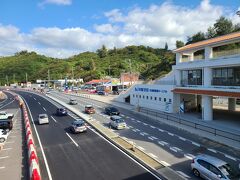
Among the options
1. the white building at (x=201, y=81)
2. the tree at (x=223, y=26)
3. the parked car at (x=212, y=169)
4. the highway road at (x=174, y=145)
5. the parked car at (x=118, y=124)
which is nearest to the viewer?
the parked car at (x=212, y=169)

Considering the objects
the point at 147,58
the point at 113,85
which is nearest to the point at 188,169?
the point at 113,85

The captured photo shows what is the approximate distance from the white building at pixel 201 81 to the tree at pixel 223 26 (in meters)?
44.6

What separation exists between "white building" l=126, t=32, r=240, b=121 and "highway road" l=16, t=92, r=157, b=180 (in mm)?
16459

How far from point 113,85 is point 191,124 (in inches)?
2605

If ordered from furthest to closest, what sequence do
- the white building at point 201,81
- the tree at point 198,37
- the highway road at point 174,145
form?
the tree at point 198,37, the white building at point 201,81, the highway road at point 174,145

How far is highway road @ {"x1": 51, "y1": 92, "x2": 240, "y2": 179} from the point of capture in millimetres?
22391

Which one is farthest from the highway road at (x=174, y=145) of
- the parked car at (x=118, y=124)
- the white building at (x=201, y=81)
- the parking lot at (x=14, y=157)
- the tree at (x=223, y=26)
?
the tree at (x=223, y=26)

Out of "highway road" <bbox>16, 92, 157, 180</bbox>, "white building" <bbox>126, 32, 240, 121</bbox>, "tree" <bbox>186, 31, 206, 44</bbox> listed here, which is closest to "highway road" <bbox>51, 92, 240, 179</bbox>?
"highway road" <bbox>16, 92, 157, 180</bbox>

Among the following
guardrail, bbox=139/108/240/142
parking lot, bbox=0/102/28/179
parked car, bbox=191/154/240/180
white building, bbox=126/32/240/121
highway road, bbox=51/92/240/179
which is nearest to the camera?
parked car, bbox=191/154/240/180

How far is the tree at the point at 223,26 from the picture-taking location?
82.8m

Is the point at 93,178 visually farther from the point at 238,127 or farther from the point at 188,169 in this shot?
the point at 238,127

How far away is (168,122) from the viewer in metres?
37.8

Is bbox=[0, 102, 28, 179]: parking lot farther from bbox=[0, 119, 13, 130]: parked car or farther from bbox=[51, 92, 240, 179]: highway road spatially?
bbox=[51, 92, 240, 179]: highway road

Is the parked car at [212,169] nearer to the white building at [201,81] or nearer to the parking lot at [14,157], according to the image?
the parking lot at [14,157]
